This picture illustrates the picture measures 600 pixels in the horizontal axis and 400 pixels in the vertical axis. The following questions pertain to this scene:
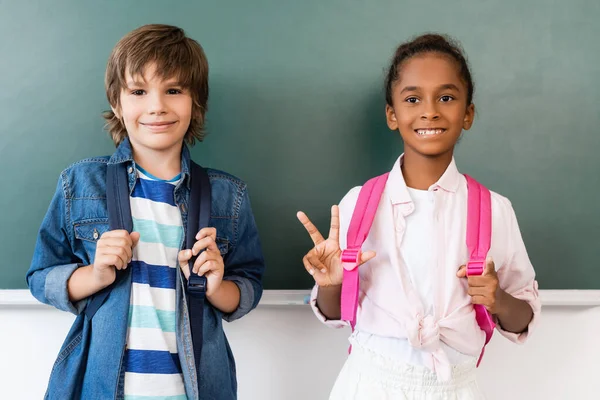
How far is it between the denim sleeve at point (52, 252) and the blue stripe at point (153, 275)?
0.13 m

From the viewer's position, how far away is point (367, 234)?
1241 mm

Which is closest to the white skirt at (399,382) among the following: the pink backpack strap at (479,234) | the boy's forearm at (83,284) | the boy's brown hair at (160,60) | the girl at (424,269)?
the girl at (424,269)

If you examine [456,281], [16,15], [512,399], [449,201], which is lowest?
[512,399]

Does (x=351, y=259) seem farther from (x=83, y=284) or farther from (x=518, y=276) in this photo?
(x=83, y=284)

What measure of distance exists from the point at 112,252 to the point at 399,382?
628 millimetres

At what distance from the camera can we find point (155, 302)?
1.23 metres

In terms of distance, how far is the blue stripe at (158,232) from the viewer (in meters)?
1.25

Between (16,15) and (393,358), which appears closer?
(393,358)

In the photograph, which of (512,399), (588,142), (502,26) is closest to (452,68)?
(502,26)

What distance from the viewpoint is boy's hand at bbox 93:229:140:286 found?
114 cm

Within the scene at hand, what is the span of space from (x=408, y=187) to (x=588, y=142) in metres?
0.60

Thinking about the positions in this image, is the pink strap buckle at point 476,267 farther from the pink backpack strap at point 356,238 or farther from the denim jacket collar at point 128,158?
the denim jacket collar at point 128,158

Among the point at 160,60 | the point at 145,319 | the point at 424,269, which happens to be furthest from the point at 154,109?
the point at 424,269

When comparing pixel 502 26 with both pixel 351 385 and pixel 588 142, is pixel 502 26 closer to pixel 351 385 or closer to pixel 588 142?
pixel 588 142
